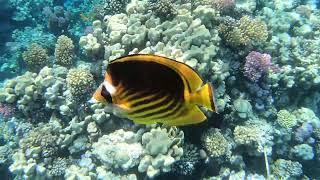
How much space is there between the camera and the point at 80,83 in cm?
460

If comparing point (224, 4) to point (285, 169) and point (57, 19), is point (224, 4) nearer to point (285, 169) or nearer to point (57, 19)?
point (285, 169)

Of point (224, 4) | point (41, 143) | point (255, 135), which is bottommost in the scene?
point (255, 135)

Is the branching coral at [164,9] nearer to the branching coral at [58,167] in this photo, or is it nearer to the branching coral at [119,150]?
the branching coral at [119,150]

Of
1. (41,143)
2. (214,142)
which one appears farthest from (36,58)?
(214,142)

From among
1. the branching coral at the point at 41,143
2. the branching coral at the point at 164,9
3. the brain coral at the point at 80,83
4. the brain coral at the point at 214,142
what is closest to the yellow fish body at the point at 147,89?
the brain coral at the point at 214,142

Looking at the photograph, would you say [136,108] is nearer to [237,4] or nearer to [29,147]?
[29,147]

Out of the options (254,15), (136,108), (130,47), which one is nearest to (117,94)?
(136,108)

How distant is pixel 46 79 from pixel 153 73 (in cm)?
378

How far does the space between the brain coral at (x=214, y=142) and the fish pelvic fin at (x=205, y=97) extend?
3187 millimetres

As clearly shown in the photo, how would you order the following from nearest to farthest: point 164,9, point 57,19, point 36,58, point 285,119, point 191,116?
1. point 191,116
2. point 164,9
3. point 36,58
4. point 285,119
5. point 57,19

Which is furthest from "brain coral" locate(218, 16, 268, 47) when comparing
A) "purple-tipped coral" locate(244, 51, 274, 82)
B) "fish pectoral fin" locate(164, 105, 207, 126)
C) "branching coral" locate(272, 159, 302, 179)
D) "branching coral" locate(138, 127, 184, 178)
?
"fish pectoral fin" locate(164, 105, 207, 126)

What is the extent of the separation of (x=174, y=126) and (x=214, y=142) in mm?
731

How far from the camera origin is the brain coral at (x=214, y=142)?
448 cm

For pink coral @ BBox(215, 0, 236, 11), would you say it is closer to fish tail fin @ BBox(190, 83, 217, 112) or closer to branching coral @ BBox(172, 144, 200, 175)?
branching coral @ BBox(172, 144, 200, 175)
